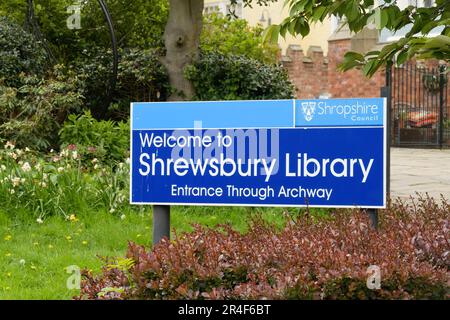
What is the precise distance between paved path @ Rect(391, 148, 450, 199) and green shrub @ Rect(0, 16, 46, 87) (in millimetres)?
5756

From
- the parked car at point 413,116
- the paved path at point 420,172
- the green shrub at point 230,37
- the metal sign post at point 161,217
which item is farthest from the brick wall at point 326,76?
the metal sign post at point 161,217

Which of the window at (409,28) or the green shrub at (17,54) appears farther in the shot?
the green shrub at (17,54)

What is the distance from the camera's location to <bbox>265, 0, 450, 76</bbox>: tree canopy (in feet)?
12.6

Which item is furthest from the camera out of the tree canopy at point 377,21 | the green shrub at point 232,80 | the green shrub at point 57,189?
the green shrub at point 232,80

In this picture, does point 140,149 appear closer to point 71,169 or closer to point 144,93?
point 71,169

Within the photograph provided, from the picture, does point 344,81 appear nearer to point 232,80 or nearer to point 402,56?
point 232,80

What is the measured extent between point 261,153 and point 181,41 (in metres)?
9.23

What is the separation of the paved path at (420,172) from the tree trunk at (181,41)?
373cm

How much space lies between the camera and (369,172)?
4.12 meters

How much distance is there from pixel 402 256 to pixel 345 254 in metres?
0.30

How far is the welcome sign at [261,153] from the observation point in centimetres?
414

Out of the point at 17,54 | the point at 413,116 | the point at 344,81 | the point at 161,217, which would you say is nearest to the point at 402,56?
the point at 161,217

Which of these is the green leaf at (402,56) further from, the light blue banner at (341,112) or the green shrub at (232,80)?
the green shrub at (232,80)

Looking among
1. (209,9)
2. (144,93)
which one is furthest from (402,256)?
(209,9)
